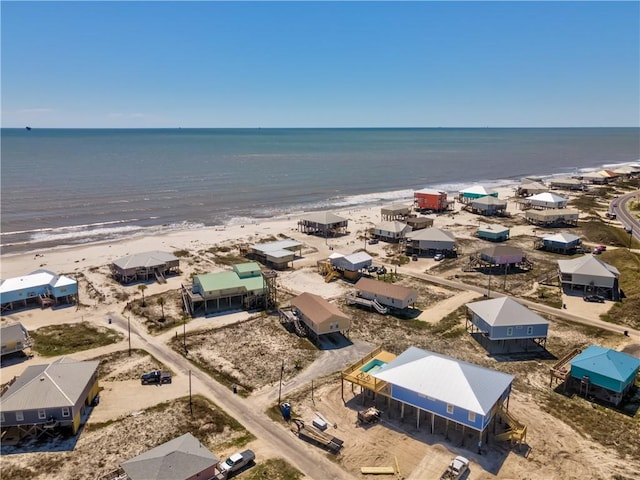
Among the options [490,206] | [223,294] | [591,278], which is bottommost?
[223,294]

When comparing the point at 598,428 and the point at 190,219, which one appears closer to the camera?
the point at 598,428

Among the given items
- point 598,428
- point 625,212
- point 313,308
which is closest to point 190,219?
point 313,308

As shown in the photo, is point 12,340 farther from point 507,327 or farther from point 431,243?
point 431,243

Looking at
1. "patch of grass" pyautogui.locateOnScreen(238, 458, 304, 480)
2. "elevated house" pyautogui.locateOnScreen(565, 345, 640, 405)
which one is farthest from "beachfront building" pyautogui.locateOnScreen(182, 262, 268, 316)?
"elevated house" pyautogui.locateOnScreen(565, 345, 640, 405)

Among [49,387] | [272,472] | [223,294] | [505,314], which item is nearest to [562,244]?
[505,314]

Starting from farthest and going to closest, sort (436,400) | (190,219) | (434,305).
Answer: (190,219), (434,305), (436,400)

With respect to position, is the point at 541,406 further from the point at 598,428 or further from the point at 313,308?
the point at 313,308

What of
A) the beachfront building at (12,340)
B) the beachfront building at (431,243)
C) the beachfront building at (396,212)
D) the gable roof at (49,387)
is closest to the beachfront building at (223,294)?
the beachfront building at (12,340)

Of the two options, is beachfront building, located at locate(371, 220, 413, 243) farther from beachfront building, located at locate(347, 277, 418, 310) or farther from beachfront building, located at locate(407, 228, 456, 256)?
beachfront building, located at locate(347, 277, 418, 310)
